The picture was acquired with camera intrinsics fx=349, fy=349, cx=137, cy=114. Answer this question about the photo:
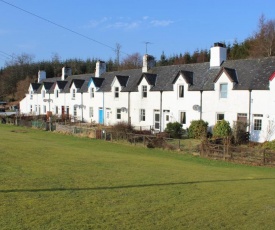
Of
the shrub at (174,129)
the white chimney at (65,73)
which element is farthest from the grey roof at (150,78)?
the white chimney at (65,73)

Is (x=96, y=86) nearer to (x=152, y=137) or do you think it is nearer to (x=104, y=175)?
(x=152, y=137)

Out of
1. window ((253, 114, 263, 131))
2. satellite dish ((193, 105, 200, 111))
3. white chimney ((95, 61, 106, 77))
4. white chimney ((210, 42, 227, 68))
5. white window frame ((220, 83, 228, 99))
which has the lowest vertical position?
window ((253, 114, 263, 131))

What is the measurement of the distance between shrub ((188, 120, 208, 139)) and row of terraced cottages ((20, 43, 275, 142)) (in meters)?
1.10

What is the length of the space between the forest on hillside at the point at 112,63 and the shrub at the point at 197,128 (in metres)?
38.7

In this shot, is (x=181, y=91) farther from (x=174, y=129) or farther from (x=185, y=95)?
(x=174, y=129)

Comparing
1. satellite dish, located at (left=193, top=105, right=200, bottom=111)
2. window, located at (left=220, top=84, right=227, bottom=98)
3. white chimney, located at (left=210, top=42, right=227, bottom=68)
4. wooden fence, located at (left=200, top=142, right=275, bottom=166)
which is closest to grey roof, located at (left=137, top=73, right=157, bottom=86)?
white chimney, located at (left=210, top=42, right=227, bottom=68)

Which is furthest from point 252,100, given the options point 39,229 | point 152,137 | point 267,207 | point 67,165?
point 39,229

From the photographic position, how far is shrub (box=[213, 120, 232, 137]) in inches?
1179

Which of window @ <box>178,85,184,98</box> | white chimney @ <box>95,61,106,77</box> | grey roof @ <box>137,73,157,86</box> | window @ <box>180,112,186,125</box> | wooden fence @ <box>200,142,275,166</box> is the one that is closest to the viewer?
wooden fence @ <box>200,142,275,166</box>

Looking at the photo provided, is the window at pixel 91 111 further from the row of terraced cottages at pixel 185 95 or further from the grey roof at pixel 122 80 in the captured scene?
the grey roof at pixel 122 80

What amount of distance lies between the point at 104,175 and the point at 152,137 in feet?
49.5

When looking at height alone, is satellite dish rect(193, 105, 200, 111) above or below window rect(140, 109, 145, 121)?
above

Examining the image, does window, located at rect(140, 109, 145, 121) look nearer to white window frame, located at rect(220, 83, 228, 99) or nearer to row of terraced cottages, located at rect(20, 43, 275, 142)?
row of terraced cottages, located at rect(20, 43, 275, 142)

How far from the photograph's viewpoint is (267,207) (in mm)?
9500
